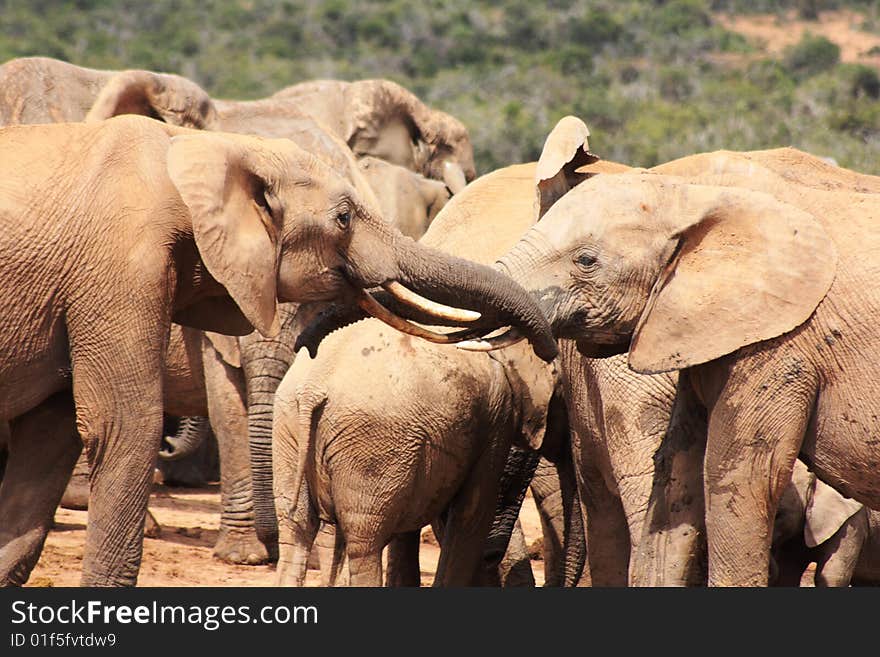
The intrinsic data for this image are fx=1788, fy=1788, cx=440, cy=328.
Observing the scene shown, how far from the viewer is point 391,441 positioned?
6137 mm

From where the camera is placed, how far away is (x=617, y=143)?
25266 millimetres

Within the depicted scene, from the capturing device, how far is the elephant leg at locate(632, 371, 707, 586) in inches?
217

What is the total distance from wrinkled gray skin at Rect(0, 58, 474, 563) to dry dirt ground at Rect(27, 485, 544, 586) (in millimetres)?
184

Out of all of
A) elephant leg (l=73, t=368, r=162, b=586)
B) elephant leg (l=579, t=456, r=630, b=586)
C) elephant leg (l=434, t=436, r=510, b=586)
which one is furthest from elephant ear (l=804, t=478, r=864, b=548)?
elephant leg (l=73, t=368, r=162, b=586)

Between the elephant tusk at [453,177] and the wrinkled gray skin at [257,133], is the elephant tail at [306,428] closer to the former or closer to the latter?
the wrinkled gray skin at [257,133]

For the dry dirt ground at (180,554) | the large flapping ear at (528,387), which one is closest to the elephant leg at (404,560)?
the dry dirt ground at (180,554)

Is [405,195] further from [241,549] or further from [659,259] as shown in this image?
[659,259]

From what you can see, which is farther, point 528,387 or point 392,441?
point 528,387

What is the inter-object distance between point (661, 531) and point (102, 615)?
177cm

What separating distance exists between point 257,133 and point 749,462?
5.26 m

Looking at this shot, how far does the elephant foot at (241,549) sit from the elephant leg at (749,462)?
385 centimetres

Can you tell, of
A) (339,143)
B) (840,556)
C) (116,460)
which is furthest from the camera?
(339,143)

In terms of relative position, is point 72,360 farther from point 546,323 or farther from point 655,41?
point 655,41

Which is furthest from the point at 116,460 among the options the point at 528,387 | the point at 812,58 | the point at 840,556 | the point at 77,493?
the point at 812,58
